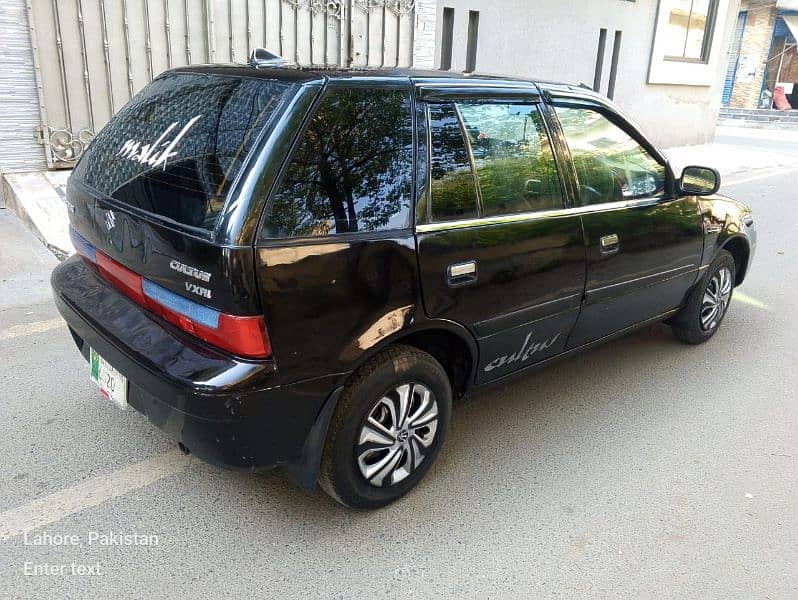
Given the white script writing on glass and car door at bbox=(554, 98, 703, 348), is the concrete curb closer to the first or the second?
the white script writing on glass

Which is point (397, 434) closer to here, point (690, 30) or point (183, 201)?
point (183, 201)

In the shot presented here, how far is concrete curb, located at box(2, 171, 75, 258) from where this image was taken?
5668mm

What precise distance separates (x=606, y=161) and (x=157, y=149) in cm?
223

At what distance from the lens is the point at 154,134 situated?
2.66 metres

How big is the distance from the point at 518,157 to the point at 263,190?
133 cm

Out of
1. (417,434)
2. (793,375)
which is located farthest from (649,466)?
(793,375)

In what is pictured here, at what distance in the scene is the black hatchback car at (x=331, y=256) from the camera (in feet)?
7.22

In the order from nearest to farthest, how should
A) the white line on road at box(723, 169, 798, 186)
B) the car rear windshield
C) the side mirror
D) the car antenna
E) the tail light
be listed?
the tail light → the car rear windshield → the car antenna → the side mirror → the white line on road at box(723, 169, 798, 186)

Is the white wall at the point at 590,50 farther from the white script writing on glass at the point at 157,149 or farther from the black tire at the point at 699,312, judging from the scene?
the white script writing on glass at the point at 157,149

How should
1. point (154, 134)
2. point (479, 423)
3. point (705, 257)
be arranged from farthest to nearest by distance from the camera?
point (705, 257) < point (479, 423) < point (154, 134)

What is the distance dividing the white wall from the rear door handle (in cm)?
728

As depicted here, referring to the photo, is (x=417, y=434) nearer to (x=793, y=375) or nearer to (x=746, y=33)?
(x=793, y=375)

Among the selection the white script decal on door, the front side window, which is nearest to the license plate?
the white script decal on door

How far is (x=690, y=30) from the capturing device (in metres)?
15.1
